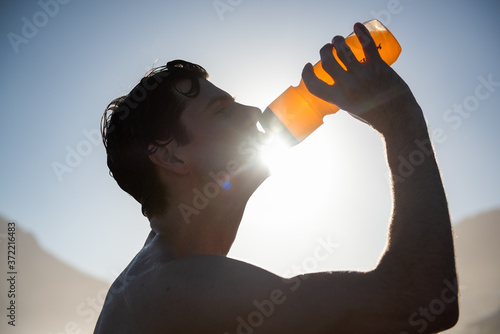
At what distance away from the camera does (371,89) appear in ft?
6.09

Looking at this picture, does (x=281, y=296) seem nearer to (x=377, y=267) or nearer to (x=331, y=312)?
(x=331, y=312)

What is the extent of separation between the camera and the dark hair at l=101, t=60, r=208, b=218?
2717 millimetres

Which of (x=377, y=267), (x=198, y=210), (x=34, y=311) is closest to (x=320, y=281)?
(x=377, y=267)

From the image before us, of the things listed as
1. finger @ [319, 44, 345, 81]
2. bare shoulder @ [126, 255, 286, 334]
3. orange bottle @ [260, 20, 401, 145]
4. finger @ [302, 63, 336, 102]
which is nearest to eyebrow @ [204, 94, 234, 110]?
orange bottle @ [260, 20, 401, 145]

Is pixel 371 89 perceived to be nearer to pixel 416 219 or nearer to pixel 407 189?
pixel 407 189

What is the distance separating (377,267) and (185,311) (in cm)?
83

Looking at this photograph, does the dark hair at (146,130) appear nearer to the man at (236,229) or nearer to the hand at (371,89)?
the man at (236,229)

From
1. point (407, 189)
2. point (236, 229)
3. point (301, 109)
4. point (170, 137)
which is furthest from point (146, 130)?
point (407, 189)

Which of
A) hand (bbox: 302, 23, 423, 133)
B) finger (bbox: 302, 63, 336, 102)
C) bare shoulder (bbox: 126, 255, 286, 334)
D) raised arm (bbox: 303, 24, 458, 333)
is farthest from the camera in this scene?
finger (bbox: 302, 63, 336, 102)

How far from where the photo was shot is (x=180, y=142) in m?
2.68

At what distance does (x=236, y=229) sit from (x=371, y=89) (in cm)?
143

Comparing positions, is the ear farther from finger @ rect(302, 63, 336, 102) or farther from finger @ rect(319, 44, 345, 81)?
finger @ rect(319, 44, 345, 81)

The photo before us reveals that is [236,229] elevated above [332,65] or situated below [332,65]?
below

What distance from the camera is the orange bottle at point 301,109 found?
2.97 metres
